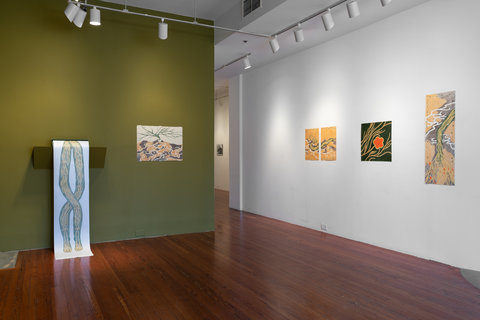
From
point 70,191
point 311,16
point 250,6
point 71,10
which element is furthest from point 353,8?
point 70,191

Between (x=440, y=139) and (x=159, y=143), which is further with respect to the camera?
(x=159, y=143)

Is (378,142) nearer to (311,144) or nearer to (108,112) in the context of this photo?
(311,144)

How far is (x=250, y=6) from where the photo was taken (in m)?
5.85

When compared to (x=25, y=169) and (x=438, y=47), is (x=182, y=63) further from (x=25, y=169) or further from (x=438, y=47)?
(x=438, y=47)

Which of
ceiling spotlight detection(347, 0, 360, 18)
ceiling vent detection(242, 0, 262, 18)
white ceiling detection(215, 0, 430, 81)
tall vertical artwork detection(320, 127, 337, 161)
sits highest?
ceiling vent detection(242, 0, 262, 18)

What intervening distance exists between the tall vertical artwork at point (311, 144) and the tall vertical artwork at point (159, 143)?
2.45 meters

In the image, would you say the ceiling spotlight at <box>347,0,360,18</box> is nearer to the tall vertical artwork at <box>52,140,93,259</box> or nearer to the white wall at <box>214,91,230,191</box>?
the tall vertical artwork at <box>52,140,93,259</box>

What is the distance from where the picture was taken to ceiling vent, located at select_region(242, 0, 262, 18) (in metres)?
5.68

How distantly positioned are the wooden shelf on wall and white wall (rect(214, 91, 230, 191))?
28.3ft

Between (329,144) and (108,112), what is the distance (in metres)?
3.85

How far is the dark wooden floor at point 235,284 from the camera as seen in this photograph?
346cm

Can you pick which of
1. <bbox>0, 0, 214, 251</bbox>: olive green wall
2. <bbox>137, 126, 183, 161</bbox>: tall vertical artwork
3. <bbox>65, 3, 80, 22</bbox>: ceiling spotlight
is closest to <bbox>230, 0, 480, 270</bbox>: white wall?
<bbox>0, 0, 214, 251</bbox>: olive green wall

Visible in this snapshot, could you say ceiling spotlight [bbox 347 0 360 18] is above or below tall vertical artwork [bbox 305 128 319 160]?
above

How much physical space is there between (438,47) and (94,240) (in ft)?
19.1
